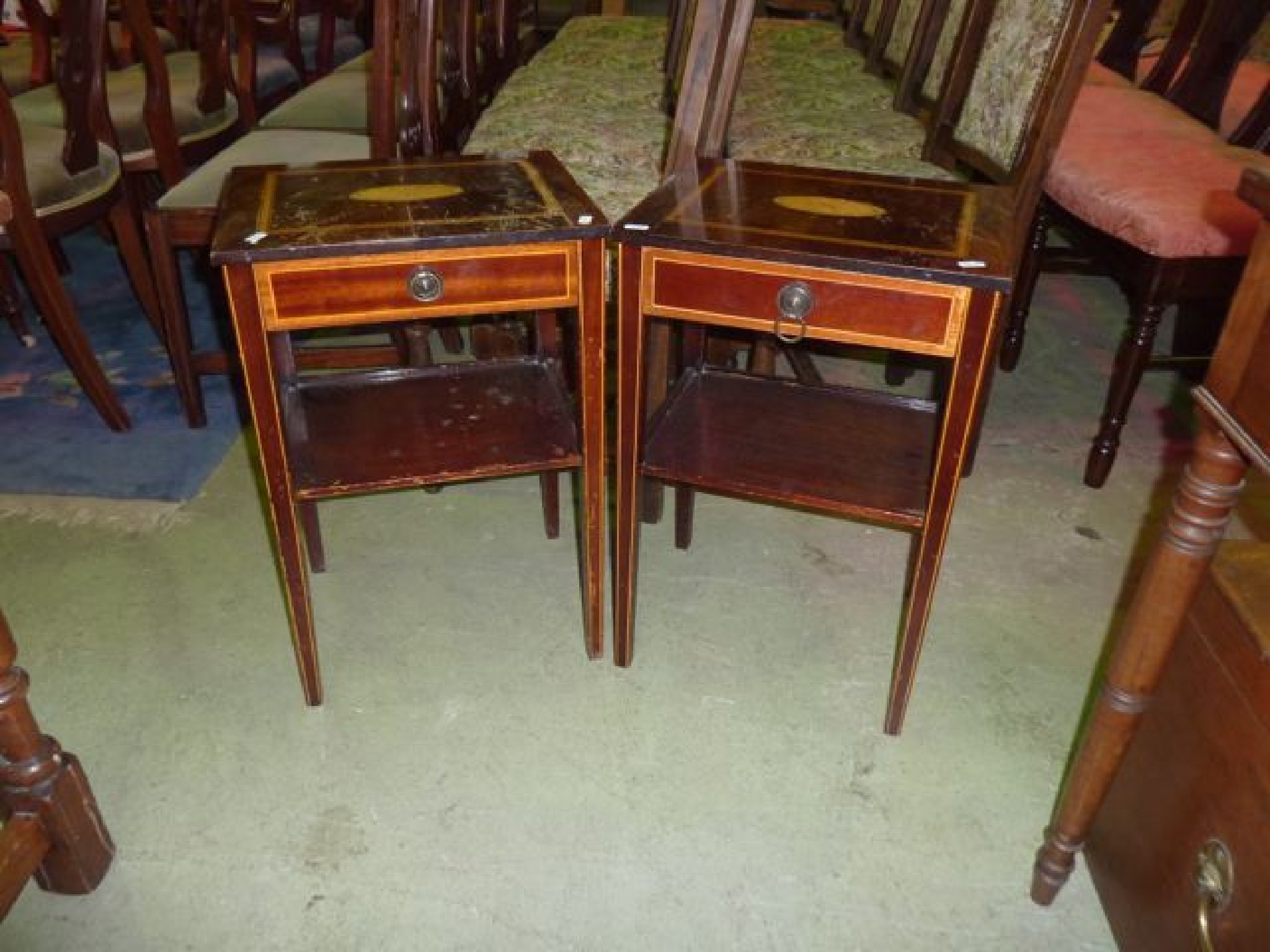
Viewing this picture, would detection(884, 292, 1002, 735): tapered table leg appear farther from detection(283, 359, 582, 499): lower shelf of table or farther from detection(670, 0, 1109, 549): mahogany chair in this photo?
detection(283, 359, 582, 499): lower shelf of table

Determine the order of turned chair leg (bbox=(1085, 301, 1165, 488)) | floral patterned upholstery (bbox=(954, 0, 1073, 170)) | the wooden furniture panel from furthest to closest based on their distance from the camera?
turned chair leg (bbox=(1085, 301, 1165, 488)), floral patterned upholstery (bbox=(954, 0, 1073, 170)), the wooden furniture panel

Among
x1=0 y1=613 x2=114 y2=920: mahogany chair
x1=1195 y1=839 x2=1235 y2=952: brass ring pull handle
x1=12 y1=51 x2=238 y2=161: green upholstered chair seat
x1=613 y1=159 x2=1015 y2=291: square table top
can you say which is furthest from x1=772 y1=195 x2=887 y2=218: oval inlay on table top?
x1=12 y1=51 x2=238 y2=161: green upholstered chair seat

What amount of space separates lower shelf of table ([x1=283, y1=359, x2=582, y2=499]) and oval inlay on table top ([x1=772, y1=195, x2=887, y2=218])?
1.43ft

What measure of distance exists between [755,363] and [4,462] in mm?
1663

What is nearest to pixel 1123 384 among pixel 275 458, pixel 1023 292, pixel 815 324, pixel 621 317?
pixel 1023 292

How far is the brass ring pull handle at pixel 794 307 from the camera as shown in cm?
109

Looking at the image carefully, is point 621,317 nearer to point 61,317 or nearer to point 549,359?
point 549,359

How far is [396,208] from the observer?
3.98 ft

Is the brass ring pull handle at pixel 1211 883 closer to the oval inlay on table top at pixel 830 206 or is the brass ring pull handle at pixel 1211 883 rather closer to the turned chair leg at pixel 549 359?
the oval inlay on table top at pixel 830 206

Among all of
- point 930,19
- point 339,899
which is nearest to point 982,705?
point 339,899

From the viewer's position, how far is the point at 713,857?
4.08ft

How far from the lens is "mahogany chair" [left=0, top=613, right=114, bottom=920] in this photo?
3.40ft

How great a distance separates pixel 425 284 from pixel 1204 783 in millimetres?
1002

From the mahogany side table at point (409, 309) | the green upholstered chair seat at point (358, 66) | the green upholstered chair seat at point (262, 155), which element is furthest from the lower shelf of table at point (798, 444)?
the green upholstered chair seat at point (358, 66)
